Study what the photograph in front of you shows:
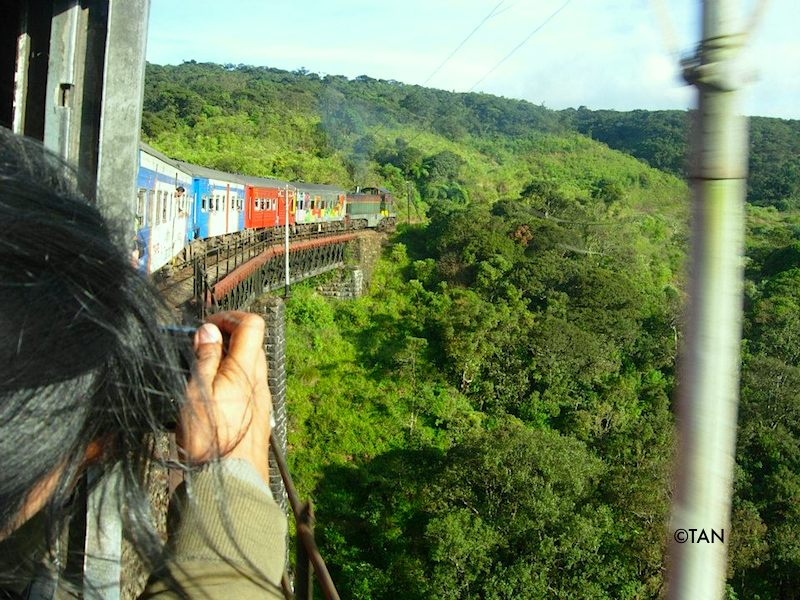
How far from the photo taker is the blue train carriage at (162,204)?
7.89 m

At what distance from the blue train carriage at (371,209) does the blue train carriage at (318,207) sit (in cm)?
102

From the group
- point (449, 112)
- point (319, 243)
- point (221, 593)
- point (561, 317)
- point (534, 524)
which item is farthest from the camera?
point (449, 112)

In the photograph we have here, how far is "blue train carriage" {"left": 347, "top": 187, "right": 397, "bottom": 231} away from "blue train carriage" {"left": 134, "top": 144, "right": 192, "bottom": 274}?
47.2ft

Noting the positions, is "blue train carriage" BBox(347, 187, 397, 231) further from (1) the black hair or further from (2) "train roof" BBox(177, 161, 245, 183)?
(1) the black hair

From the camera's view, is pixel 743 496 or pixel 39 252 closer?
pixel 39 252

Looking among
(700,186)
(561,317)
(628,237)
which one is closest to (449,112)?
(561,317)

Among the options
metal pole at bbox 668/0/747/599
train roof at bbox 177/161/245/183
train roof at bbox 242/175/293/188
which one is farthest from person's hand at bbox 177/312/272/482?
train roof at bbox 242/175/293/188

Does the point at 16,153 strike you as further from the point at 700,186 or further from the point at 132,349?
the point at 700,186

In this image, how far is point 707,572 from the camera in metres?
0.73

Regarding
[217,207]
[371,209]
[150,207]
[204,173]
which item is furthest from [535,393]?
[371,209]

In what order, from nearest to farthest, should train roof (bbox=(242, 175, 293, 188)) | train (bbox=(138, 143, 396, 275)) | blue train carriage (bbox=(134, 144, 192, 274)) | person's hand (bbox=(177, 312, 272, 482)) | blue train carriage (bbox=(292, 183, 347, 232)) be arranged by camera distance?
person's hand (bbox=(177, 312, 272, 482))
blue train carriage (bbox=(134, 144, 192, 274))
train (bbox=(138, 143, 396, 275))
train roof (bbox=(242, 175, 293, 188))
blue train carriage (bbox=(292, 183, 347, 232))

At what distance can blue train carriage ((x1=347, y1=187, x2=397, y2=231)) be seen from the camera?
1046 inches

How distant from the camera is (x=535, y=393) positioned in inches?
639

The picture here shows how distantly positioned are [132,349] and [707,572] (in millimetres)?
577
